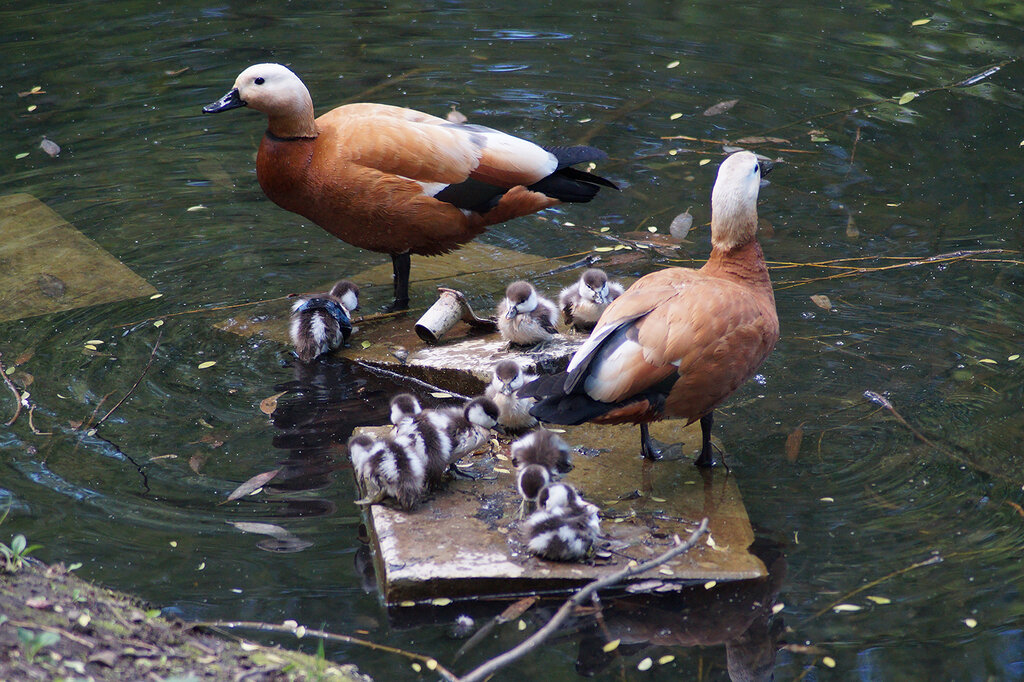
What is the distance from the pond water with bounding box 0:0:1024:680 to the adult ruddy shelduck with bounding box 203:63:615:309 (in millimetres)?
622

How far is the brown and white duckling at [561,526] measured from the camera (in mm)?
3783

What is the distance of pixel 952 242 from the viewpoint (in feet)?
21.8

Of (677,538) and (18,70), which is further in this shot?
(18,70)

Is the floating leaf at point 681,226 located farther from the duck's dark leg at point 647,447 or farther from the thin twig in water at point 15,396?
the thin twig in water at point 15,396

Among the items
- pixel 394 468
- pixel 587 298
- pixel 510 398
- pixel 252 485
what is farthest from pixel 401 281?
pixel 394 468

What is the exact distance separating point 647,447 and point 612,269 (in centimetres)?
209

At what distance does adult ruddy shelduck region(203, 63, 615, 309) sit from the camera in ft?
19.1

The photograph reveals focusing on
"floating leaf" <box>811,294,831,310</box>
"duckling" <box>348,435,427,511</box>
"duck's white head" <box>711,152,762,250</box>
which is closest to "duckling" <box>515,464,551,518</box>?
"duckling" <box>348,435,427,511</box>

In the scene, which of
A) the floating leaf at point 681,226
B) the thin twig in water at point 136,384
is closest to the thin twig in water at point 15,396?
the thin twig in water at point 136,384

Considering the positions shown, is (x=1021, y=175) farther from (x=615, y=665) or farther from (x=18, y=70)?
(x=18, y=70)

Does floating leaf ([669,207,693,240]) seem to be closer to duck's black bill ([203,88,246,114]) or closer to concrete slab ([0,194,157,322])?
duck's black bill ([203,88,246,114])

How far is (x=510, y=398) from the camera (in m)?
4.77

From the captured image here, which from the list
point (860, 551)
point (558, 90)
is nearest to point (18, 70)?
point (558, 90)

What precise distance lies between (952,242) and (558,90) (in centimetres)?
385
